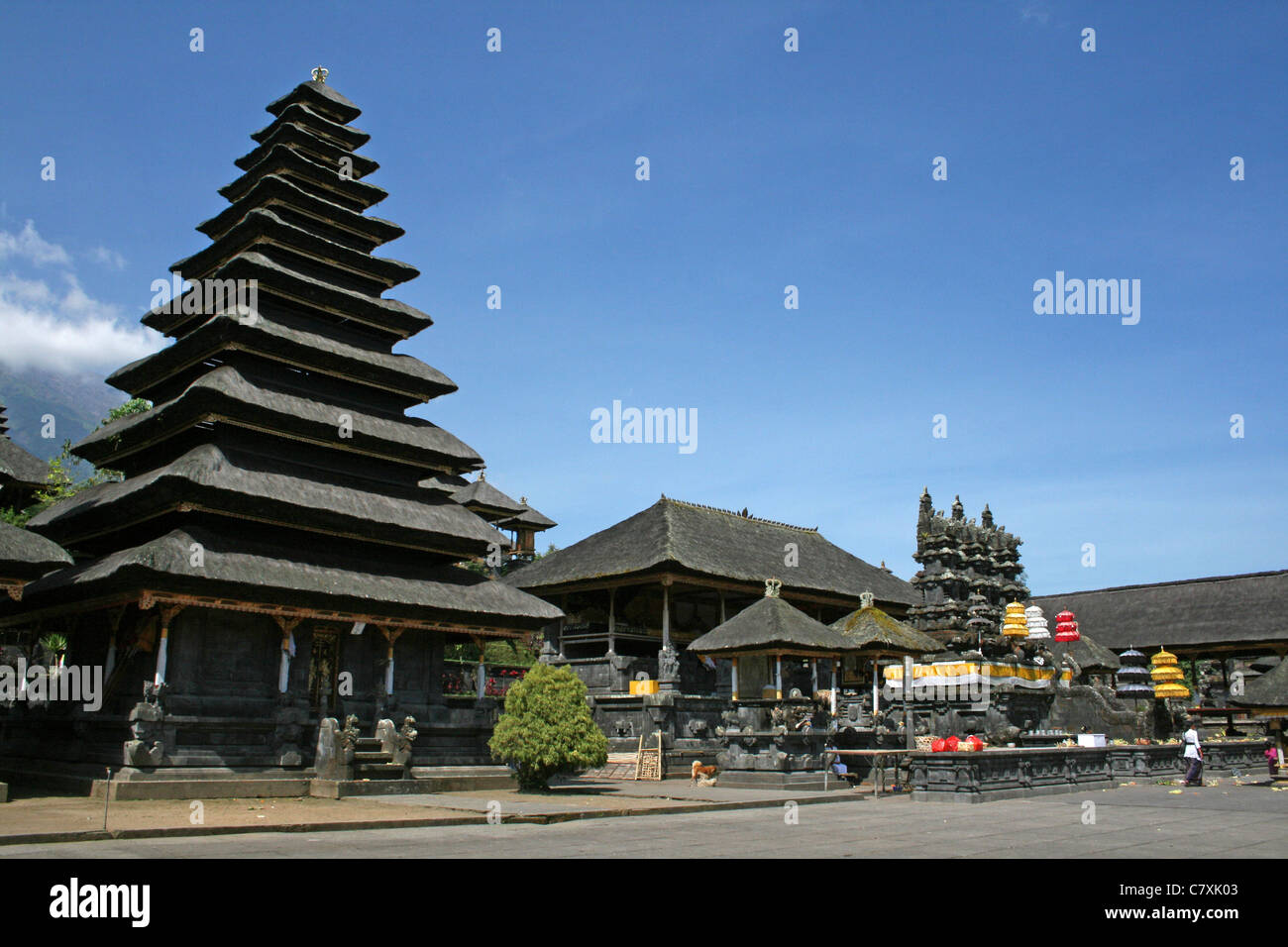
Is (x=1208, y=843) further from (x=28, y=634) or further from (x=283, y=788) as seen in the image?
(x=28, y=634)

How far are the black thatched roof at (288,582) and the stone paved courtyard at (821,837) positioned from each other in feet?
27.3

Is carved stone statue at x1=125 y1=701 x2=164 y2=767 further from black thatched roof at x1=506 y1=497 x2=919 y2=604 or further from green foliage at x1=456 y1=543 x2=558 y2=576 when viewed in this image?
green foliage at x1=456 y1=543 x2=558 y2=576

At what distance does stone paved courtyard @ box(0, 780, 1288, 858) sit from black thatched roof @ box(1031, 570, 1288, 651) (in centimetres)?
3623

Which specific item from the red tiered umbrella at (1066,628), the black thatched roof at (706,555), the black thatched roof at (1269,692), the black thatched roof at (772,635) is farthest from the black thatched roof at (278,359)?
the red tiered umbrella at (1066,628)

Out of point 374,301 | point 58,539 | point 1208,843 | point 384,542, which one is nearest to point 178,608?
point 384,542

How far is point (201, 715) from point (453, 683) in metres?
14.9

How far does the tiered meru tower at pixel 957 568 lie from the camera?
4991cm

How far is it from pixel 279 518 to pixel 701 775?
1221 cm

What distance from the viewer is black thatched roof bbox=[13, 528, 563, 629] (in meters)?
19.9

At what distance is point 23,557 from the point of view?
17406 mm

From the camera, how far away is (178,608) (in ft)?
67.3

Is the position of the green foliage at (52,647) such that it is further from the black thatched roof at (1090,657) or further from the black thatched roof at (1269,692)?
the black thatched roof at (1090,657)

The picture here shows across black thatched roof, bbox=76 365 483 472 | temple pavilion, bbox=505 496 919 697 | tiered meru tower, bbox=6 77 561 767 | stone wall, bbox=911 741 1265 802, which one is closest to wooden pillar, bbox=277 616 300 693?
tiered meru tower, bbox=6 77 561 767

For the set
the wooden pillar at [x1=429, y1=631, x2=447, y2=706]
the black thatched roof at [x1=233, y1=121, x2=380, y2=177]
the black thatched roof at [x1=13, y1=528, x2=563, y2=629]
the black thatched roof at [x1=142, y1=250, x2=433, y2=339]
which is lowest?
the wooden pillar at [x1=429, y1=631, x2=447, y2=706]
